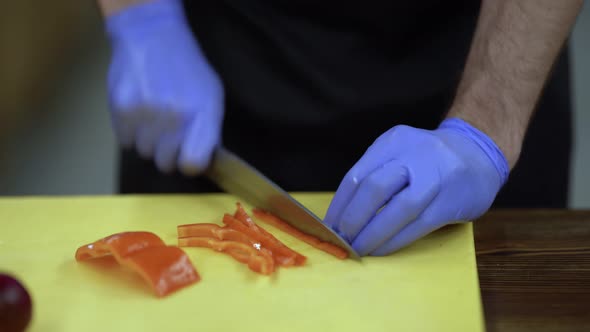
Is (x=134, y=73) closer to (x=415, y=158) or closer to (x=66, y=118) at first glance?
(x=415, y=158)

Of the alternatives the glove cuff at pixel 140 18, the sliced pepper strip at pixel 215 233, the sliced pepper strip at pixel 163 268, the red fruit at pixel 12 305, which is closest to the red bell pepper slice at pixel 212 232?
the sliced pepper strip at pixel 215 233

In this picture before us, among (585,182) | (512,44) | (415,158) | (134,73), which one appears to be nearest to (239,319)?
(415,158)

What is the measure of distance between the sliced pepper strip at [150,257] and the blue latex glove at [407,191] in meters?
0.30

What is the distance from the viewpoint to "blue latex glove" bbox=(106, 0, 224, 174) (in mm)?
1503

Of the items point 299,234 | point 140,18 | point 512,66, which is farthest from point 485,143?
point 140,18

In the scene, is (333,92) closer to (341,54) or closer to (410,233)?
(341,54)

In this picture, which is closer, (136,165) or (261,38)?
(261,38)

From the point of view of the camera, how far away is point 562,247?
1.34 meters

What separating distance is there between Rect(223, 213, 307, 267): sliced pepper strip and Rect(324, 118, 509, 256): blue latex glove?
11cm

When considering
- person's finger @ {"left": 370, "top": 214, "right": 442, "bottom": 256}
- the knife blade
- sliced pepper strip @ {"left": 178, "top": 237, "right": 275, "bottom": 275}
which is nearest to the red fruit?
sliced pepper strip @ {"left": 178, "top": 237, "right": 275, "bottom": 275}

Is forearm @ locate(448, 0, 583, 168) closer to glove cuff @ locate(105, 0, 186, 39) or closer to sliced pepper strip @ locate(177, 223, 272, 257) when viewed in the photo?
sliced pepper strip @ locate(177, 223, 272, 257)

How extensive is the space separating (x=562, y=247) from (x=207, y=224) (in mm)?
682

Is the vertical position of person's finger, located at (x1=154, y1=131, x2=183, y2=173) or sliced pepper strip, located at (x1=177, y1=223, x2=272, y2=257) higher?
person's finger, located at (x1=154, y1=131, x2=183, y2=173)

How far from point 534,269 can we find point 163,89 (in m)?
0.84
